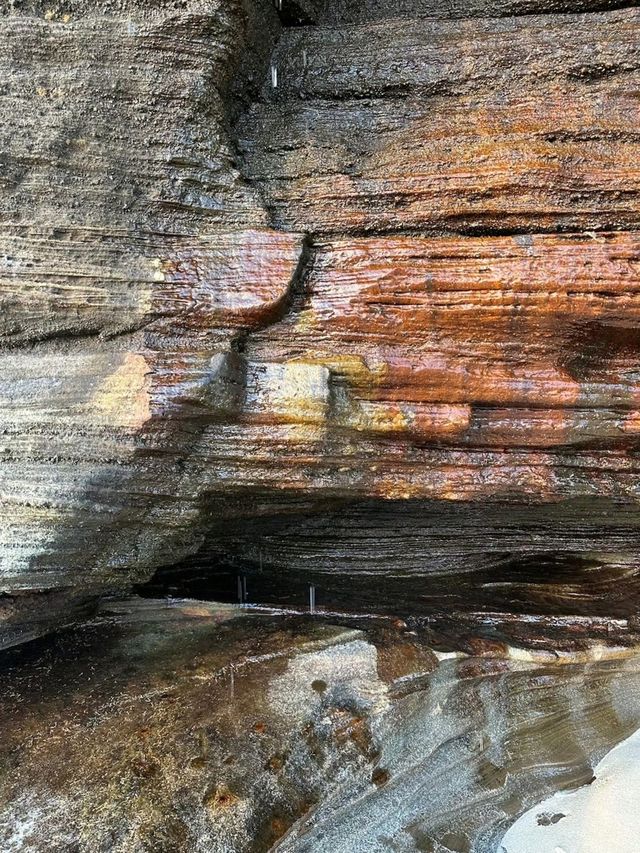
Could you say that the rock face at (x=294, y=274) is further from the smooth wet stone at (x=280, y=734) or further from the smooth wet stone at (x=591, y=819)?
the smooth wet stone at (x=591, y=819)

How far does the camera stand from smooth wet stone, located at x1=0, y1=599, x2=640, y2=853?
125 inches

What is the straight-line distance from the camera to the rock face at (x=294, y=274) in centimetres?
319

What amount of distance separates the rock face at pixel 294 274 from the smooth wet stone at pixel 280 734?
2.21 feet

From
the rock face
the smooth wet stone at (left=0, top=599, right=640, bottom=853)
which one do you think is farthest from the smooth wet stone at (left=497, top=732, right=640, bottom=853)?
the rock face

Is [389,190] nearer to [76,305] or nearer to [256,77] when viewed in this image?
[256,77]

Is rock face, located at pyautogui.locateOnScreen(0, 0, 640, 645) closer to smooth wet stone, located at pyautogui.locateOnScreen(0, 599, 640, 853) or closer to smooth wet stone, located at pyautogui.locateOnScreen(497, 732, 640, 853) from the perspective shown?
smooth wet stone, located at pyautogui.locateOnScreen(0, 599, 640, 853)

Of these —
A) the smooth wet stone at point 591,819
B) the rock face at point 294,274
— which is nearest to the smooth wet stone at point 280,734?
the smooth wet stone at point 591,819

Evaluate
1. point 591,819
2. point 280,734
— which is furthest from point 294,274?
point 591,819

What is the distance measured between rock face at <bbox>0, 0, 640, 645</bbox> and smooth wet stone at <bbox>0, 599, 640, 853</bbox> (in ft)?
2.21

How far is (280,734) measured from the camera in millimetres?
3602

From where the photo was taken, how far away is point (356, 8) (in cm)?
410

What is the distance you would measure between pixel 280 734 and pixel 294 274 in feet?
8.22

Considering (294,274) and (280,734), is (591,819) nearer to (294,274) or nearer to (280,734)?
(280,734)

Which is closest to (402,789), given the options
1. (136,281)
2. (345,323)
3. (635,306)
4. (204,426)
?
(204,426)
